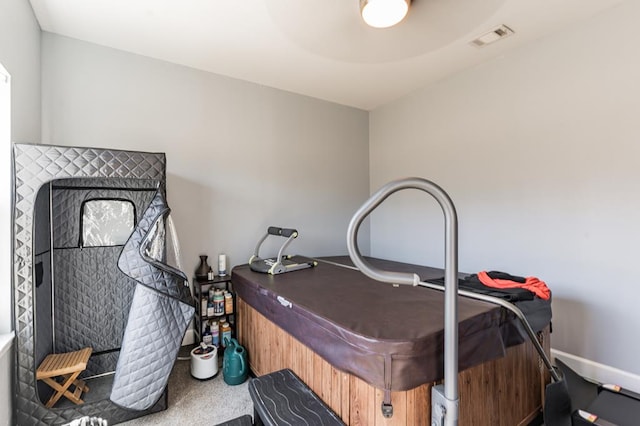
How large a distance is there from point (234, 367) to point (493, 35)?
137 inches

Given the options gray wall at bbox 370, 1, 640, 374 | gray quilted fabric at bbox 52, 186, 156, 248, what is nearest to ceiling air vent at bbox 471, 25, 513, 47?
gray wall at bbox 370, 1, 640, 374

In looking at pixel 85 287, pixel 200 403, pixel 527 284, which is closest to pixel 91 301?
pixel 85 287

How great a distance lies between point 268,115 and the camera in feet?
11.4

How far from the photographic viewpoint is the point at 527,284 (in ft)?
6.17

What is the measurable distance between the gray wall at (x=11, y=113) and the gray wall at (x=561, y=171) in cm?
363

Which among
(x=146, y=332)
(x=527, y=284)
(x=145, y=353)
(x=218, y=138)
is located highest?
(x=218, y=138)

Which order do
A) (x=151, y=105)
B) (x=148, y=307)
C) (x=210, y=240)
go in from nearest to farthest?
(x=148, y=307) < (x=151, y=105) < (x=210, y=240)

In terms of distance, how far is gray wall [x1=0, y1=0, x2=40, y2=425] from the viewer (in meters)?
1.62

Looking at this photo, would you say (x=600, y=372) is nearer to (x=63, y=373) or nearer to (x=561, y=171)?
(x=561, y=171)

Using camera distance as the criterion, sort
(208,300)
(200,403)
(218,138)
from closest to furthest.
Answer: (200,403) < (208,300) < (218,138)

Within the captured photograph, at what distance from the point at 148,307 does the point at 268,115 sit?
7.95 ft

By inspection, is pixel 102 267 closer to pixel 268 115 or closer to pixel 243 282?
pixel 243 282

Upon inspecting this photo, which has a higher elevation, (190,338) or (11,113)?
(11,113)

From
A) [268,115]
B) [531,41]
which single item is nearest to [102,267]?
[268,115]
